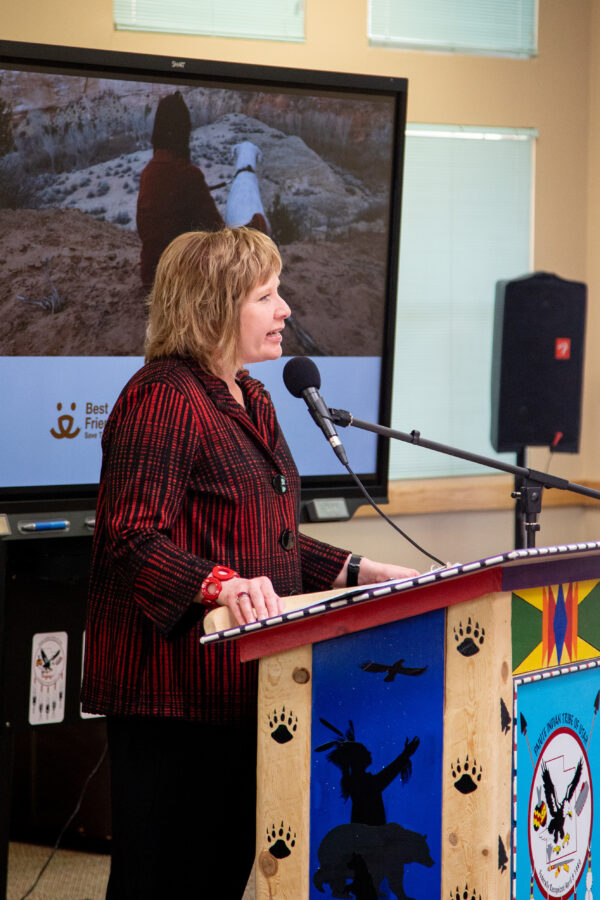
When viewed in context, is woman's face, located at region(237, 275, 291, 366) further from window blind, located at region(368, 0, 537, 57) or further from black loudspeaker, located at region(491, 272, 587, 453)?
window blind, located at region(368, 0, 537, 57)

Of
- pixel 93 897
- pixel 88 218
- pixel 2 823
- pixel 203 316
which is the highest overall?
pixel 88 218

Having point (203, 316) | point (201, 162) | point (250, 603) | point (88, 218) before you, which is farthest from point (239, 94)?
point (250, 603)

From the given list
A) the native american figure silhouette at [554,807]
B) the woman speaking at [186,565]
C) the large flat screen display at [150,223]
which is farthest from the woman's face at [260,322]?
the large flat screen display at [150,223]

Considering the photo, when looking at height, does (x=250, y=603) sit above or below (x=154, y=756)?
above

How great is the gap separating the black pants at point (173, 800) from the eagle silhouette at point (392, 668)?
38 centimetres

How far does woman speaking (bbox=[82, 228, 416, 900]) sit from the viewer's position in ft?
5.20

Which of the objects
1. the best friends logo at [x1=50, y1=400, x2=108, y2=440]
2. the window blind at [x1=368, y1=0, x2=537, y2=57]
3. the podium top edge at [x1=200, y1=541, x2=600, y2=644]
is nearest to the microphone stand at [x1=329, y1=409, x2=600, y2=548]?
the podium top edge at [x1=200, y1=541, x2=600, y2=644]

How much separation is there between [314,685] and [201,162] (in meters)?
1.87

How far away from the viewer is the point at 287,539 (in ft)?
5.79

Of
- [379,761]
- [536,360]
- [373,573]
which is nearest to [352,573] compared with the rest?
[373,573]

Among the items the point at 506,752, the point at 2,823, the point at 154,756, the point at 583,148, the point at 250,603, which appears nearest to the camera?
the point at 506,752

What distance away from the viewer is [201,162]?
9.48ft

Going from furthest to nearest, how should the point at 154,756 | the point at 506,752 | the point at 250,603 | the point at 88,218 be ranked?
the point at 88,218
the point at 154,756
the point at 250,603
the point at 506,752

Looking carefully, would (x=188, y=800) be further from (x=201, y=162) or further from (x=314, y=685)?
(x=201, y=162)
